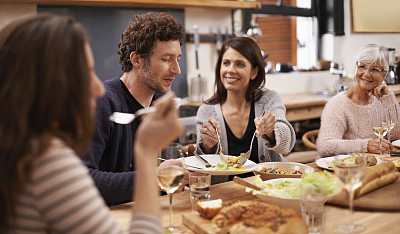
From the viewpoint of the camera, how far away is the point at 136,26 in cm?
208

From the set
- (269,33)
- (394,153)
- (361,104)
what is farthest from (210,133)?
(269,33)

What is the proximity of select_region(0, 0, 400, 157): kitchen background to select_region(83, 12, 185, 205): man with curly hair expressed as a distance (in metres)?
1.39

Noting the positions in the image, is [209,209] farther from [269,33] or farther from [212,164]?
[269,33]

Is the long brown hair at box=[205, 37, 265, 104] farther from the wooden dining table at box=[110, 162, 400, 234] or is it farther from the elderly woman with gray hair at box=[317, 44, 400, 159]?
the wooden dining table at box=[110, 162, 400, 234]

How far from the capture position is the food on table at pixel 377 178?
1.49 metres

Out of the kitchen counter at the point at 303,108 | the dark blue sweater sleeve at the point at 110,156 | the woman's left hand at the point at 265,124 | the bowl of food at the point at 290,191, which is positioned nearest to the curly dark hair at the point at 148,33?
the dark blue sweater sleeve at the point at 110,156

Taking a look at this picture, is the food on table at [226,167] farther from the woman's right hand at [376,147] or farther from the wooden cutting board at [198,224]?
the woman's right hand at [376,147]

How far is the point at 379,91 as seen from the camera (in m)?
2.72

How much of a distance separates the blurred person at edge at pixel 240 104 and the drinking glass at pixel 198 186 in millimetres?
916

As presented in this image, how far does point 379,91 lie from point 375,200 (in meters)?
1.47

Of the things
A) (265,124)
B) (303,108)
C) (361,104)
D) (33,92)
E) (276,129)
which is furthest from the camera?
(303,108)

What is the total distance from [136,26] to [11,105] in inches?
52.6

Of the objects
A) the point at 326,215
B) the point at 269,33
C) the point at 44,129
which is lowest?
the point at 326,215

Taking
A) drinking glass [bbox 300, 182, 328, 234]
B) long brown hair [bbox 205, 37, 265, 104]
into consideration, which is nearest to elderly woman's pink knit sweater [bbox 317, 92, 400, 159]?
long brown hair [bbox 205, 37, 265, 104]
